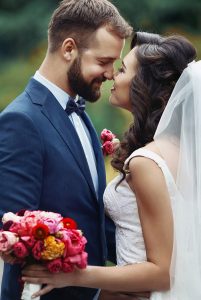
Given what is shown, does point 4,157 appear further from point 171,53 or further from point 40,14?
point 40,14

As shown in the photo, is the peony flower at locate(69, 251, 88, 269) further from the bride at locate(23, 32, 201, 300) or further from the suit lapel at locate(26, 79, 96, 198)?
the suit lapel at locate(26, 79, 96, 198)

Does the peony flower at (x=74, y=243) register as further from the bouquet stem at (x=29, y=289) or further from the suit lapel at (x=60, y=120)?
the suit lapel at (x=60, y=120)

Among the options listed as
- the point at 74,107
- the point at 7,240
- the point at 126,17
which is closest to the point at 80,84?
the point at 74,107

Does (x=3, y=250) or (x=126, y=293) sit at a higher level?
(x=3, y=250)

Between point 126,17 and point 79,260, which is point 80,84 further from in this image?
point 126,17

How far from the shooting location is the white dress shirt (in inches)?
217

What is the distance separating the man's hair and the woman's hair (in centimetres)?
41

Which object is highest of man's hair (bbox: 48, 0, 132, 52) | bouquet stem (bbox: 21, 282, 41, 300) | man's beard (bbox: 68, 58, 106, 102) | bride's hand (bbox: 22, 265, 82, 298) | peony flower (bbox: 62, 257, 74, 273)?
man's hair (bbox: 48, 0, 132, 52)

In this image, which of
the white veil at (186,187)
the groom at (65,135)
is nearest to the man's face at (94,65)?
the groom at (65,135)

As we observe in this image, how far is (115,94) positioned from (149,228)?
87 cm

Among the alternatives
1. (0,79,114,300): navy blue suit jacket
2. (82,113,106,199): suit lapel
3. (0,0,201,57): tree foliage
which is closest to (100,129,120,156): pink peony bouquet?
(82,113,106,199): suit lapel

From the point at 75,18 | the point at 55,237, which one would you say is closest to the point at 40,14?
the point at 75,18

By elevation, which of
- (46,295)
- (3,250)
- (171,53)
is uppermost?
(171,53)

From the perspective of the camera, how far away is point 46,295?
5.28 meters
